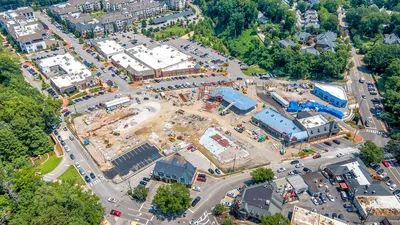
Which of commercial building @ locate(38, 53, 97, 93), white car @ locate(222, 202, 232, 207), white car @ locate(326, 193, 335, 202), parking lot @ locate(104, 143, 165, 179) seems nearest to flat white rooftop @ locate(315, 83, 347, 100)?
white car @ locate(326, 193, 335, 202)

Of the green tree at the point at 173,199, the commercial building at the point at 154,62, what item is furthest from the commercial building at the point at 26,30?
the green tree at the point at 173,199

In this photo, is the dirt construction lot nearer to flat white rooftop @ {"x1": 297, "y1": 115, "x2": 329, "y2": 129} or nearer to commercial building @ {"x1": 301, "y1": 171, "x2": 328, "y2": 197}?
commercial building @ {"x1": 301, "y1": 171, "x2": 328, "y2": 197}

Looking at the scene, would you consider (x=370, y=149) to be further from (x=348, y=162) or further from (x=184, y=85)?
(x=184, y=85)

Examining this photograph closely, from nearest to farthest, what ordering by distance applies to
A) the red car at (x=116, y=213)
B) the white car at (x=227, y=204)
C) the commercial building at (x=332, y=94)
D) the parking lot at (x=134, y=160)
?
1. the red car at (x=116, y=213)
2. the white car at (x=227, y=204)
3. the parking lot at (x=134, y=160)
4. the commercial building at (x=332, y=94)

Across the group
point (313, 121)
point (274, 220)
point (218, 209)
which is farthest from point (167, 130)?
point (274, 220)

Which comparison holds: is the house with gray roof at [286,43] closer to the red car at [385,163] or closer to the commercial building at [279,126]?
the commercial building at [279,126]

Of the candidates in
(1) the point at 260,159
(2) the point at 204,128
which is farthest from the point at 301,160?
(2) the point at 204,128

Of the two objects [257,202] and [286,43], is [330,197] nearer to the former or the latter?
[257,202]
